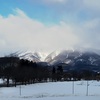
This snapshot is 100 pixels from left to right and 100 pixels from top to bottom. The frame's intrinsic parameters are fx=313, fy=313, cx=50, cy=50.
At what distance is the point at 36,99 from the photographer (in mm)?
42500

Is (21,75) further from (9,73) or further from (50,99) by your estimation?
(50,99)

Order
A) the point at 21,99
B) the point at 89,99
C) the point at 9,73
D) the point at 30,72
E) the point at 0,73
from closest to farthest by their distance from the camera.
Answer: the point at 21,99 < the point at 89,99 < the point at 9,73 < the point at 0,73 < the point at 30,72

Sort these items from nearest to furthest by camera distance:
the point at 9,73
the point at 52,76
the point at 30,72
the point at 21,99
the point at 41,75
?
the point at 21,99, the point at 9,73, the point at 30,72, the point at 41,75, the point at 52,76

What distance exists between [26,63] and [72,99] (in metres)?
109

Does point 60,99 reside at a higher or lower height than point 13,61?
lower

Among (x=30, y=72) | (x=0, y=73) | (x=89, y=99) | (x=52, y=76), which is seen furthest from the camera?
(x=52, y=76)

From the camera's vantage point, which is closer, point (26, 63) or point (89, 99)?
point (89, 99)

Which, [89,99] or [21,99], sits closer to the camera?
[21,99]

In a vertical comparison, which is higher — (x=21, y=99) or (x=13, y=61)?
(x=13, y=61)

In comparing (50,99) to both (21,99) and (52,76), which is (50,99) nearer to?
(21,99)

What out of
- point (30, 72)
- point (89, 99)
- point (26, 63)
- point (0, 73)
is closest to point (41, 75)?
point (26, 63)

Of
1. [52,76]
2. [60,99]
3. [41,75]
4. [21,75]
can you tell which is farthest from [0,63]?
[60,99]

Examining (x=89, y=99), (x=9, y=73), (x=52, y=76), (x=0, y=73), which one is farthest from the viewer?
(x=52, y=76)

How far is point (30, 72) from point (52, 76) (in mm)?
57999
